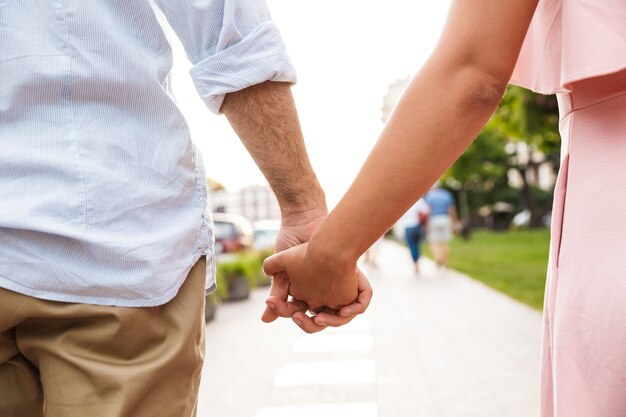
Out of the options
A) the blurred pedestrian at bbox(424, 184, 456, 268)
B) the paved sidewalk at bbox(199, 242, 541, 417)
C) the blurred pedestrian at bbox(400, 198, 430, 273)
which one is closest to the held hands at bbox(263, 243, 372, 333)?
the paved sidewalk at bbox(199, 242, 541, 417)

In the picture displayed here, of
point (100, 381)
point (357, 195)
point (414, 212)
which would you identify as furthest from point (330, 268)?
point (414, 212)

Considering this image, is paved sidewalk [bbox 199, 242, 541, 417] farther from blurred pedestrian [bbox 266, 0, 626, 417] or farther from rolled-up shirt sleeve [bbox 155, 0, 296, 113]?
blurred pedestrian [bbox 266, 0, 626, 417]

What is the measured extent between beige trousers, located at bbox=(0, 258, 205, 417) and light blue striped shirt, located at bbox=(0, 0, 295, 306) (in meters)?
0.03

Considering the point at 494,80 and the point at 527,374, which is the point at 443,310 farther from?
the point at 494,80

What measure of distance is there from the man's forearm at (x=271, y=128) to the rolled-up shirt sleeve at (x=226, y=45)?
3 cm

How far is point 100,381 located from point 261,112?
2.12 feet

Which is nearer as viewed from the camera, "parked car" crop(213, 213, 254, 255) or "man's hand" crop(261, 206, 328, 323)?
"man's hand" crop(261, 206, 328, 323)

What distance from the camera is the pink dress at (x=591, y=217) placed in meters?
1.04

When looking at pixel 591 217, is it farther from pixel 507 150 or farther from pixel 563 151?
pixel 507 150

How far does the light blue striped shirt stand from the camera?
51.3 inches

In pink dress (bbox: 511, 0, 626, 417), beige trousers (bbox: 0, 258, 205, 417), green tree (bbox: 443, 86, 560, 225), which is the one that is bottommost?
green tree (bbox: 443, 86, 560, 225)

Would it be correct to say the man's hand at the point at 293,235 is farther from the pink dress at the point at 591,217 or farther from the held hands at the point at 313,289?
the pink dress at the point at 591,217

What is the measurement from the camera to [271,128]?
5.34ft

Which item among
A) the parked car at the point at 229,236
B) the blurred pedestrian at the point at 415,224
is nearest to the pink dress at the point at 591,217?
the parked car at the point at 229,236
